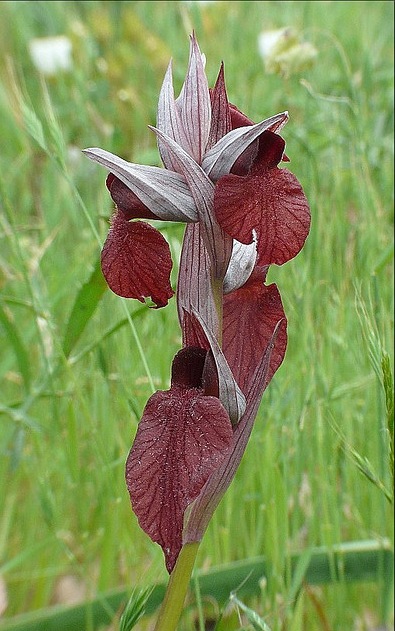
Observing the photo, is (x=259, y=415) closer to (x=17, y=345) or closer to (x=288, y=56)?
(x=17, y=345)

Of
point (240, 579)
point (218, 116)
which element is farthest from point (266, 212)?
point (240, 579)

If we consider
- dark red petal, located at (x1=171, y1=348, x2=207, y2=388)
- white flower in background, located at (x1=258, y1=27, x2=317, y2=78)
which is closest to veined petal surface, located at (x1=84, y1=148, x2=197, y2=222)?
dark red petal, located at (x1=171, y1=348, x2=207, y2=388)

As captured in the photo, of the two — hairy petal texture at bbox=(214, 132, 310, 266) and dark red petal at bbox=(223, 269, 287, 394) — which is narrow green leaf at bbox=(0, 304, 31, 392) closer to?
dark red petal at bbox=(223, 269, 287, 394)

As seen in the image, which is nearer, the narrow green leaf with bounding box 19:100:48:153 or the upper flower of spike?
the upper flower of spike

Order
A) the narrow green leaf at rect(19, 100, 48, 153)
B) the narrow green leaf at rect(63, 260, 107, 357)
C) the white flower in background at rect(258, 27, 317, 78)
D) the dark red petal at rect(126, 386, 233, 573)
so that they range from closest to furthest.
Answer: the dark red petal at rect(126, 386, 233, 573) → the narrow green leaf at rect(19, 100, 48, 153) → the narrow green leaf at rect(63, 260, 107, 357) → the white flower in background at rect(258, 27, 317, 78)

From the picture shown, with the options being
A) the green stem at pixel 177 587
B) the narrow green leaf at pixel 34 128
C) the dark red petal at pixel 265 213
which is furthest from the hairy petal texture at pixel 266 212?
the narrow green leaf at pixel 34 128

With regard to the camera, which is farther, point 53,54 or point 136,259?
point 53,54

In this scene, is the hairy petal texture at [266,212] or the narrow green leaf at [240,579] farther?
the narrow green leaf at [240,579]

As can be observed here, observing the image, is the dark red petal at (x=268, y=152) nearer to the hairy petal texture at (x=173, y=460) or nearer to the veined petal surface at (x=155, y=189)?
the veined petal surface at (x=155, y=189)
